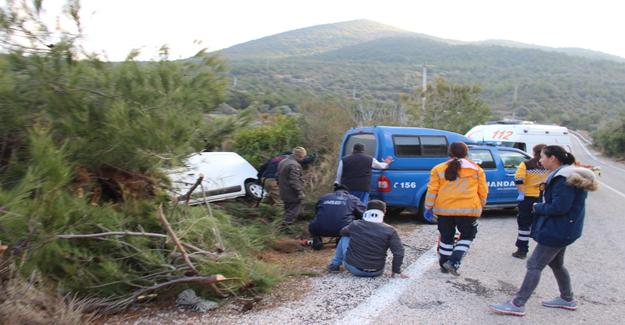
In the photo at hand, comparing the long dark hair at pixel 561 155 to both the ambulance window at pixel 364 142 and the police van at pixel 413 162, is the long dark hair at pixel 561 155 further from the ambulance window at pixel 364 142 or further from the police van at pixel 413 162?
the ambulance window at pixel 364 142

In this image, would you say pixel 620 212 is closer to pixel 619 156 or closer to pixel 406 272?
pixel 406 272

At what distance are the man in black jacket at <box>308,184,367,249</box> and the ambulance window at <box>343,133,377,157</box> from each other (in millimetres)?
2713

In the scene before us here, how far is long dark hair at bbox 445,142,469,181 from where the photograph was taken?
20.4 feet

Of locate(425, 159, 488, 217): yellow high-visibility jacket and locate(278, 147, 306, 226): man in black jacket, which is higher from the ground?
locate(425, 159, 488, 217): yellow high-visibility jacket

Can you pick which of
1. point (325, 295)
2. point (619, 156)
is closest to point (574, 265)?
point (325, 295)

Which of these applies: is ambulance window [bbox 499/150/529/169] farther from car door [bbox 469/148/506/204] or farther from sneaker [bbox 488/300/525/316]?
sneaker [bbox 488/300/525/316]

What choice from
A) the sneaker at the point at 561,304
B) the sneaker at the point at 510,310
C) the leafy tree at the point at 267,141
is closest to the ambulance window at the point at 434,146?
the leafy tree at the point at 267,141

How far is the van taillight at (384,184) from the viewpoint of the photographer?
959cm

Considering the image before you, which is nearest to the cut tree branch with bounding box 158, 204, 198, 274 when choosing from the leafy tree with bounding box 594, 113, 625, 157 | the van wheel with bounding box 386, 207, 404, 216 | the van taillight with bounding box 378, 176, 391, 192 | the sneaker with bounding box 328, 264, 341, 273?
the sneaker with bounding box 328, 264, 341, 273

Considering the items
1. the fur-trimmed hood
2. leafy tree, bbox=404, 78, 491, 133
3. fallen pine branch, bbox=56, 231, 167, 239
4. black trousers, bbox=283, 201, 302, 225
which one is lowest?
leafy tree, bbox=404, 78, 491, 133

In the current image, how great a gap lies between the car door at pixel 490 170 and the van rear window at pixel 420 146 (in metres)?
0.78

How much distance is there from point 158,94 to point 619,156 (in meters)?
43.1

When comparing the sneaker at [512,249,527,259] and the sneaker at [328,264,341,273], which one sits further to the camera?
the sneaker at [512,249,527,259]

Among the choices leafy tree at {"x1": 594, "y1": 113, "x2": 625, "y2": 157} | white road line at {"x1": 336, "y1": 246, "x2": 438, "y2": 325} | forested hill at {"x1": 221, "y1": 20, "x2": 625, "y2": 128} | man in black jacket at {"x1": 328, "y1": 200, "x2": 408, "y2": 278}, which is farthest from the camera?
forested hill at {"x1": 221, "y1": 20, "x2": 625, "y2": 128}
